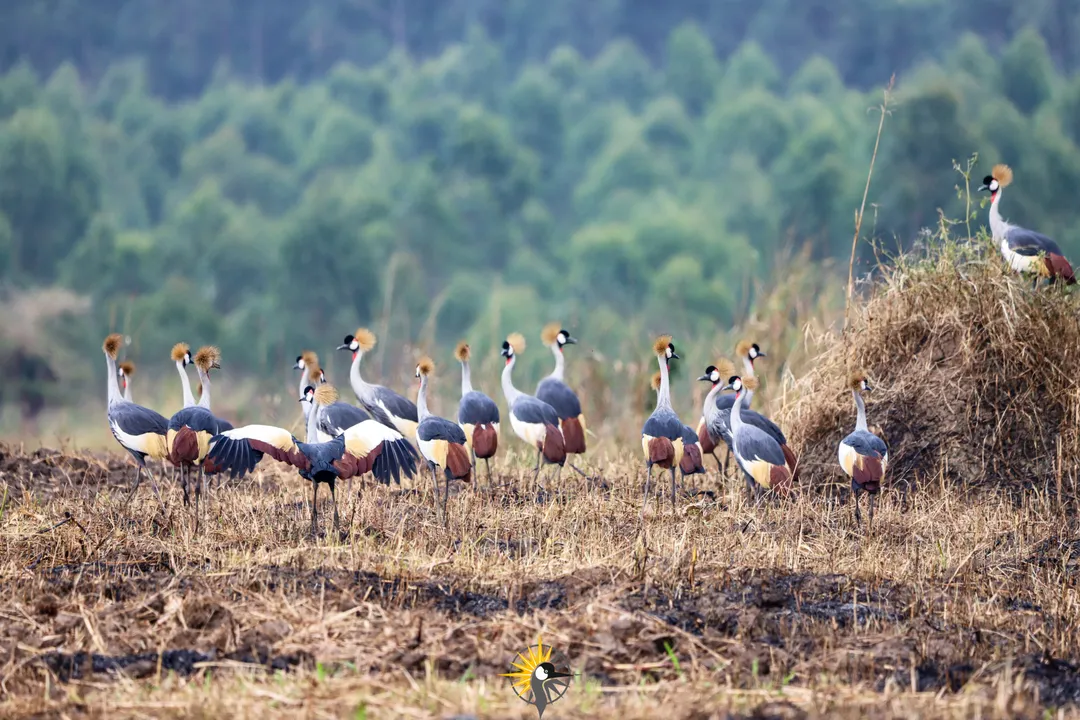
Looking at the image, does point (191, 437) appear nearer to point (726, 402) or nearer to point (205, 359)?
point (205, 359)

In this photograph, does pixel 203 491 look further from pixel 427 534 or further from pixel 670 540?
pixel 670 540

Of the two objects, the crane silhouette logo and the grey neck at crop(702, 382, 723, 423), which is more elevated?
the grey neck at crop(702, 382, 723, 423)

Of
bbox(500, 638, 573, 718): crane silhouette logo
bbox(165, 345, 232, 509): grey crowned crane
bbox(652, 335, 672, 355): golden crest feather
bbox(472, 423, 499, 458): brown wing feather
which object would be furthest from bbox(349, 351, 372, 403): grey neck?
bbox(500, 638, 573, 718): crane silhouette logo

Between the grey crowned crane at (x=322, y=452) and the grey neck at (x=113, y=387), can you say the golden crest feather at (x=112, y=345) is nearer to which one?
the grey neck at (x=113, y=387)

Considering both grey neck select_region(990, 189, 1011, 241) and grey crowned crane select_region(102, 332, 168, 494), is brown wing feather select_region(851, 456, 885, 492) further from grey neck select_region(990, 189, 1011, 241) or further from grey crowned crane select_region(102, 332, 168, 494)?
grey crowned crane select_region(102, 332, 168, 494)

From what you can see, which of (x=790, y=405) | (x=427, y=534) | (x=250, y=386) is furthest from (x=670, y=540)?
(x=250, y=386)

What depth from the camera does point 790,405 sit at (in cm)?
974

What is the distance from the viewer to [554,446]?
915 cm

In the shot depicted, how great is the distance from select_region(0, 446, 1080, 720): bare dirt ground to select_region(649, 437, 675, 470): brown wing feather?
1.25ft

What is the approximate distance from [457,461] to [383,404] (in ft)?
6.32

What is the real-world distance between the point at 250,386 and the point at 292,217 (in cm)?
1945

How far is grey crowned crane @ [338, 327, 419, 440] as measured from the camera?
375 inches

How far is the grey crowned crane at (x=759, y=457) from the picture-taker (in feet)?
26.7

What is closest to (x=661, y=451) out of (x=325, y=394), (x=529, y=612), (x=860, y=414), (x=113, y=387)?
(x=860, y=414)
